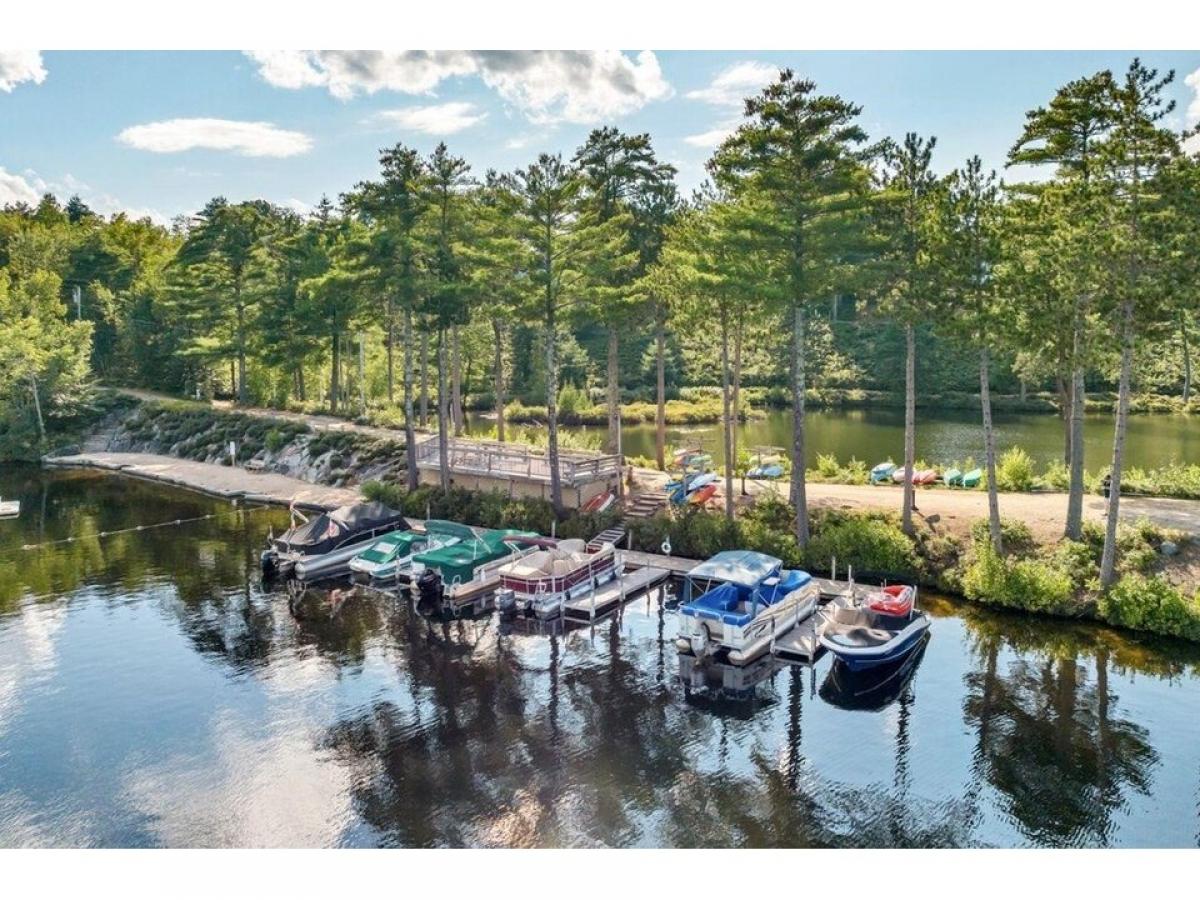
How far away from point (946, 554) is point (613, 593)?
9208 millimetres

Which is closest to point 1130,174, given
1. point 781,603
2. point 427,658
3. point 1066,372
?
point 1066,372

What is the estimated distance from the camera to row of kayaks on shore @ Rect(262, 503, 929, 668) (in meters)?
19.2

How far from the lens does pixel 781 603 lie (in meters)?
20.5

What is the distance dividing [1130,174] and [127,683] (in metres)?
24.5

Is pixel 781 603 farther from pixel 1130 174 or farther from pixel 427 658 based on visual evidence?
pixel 1130 174

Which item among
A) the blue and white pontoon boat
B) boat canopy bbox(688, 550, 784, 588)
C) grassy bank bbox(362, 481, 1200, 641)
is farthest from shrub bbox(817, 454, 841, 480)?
boat canopy bbox(688, 550, 784, 588)

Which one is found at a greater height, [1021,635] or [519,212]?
[519,212]

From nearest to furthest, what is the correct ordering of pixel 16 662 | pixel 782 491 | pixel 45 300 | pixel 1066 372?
pixel 16 662 → pixel 1066 372 → pixel 782 491 → pixel 45 300

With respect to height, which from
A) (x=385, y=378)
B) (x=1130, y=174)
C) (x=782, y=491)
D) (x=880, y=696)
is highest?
(x=1130, y=174)

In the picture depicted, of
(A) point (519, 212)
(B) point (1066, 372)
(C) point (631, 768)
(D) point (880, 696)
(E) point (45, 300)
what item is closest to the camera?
(C) point (631, 768)

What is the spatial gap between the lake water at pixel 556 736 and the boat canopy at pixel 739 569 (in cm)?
183

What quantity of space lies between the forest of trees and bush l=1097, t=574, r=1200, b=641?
0.74m

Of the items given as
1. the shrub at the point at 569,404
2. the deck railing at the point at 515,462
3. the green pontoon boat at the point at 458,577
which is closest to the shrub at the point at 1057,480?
the deck railing at the point at 515,462

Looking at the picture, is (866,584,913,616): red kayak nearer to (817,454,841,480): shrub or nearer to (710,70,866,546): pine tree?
(710,70,866,546): pine tree
